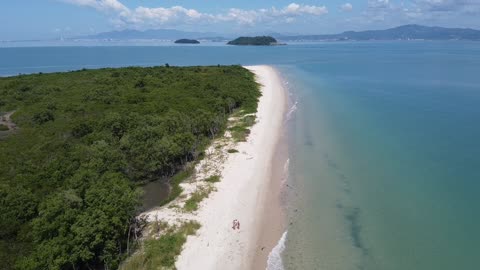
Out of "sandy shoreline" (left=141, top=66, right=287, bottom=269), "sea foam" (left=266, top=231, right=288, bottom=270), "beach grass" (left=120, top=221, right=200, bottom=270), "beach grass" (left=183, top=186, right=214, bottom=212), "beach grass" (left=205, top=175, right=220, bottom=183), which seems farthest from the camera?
Result: "beach grass" (left=205, top=175, right=220, bottom=183)

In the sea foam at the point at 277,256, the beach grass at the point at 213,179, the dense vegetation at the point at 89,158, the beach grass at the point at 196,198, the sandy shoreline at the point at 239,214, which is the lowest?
the sea foam at the point at 277,256

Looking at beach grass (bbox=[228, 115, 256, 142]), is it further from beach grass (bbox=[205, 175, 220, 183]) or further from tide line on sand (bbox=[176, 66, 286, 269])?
beach grass (bbox=[205, 175, 220, 183])

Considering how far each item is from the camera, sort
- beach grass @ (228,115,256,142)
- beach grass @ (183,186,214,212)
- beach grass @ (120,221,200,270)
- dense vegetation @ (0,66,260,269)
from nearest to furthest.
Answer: dense vegetation @ (0,66,260,269) → beach grass @ (120,221,200,270) → beach grass @ (183,186,214,212) → beach grass @ (228,115,256,142)

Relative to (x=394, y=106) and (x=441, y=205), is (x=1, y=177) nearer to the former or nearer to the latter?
(x=441, y=205)

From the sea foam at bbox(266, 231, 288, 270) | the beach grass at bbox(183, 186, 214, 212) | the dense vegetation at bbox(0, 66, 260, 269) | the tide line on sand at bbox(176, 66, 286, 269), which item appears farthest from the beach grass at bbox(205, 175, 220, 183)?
the sea foam at bbox(266, 231, 288, 270)

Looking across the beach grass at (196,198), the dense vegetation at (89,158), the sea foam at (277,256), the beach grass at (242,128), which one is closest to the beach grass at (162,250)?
the dense vegetation at (89,158)

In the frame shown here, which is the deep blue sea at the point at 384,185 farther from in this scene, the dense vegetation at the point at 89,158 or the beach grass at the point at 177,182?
the dense vegetation at the point at 89,158

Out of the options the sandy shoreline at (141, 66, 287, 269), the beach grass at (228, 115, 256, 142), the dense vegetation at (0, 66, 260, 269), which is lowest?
the sandy shoreline at (141, 66, 287, 269)
